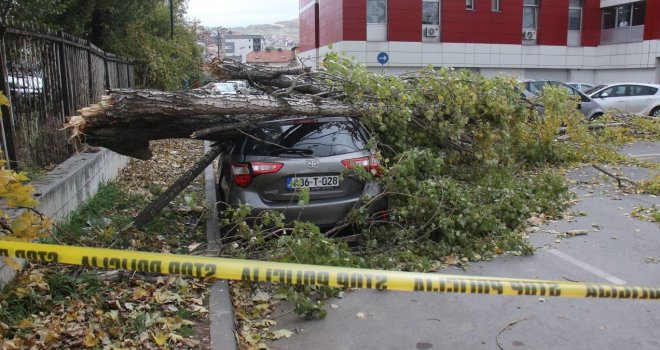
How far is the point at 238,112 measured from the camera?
560cm

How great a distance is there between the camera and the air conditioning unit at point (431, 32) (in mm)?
33281

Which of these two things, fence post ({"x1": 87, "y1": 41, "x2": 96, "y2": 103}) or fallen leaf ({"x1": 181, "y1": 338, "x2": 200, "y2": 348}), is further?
fence post ({"x1": 87, "y1": 41, "x2": 96, "y2": 103})

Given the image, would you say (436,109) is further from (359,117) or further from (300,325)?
(300,325)

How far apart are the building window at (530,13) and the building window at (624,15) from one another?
4.76 metres

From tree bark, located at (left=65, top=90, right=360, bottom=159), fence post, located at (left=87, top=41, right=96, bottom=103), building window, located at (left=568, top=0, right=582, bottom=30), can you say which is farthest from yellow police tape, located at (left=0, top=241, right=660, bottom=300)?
building window, located at (left=568, top=0, right=582, bottom=30)

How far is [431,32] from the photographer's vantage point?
3334cm

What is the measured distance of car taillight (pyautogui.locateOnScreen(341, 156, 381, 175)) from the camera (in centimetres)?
553

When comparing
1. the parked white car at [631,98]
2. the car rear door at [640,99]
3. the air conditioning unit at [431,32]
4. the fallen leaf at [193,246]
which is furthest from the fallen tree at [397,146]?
the air conditioning unit at [431,32]

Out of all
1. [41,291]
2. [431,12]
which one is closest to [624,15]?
[431,12]

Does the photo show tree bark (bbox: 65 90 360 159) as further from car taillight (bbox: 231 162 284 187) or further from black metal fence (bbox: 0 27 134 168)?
black metal fence (bbox: 0 27 134 168)

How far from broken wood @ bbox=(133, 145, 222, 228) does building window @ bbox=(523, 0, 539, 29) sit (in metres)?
33.0

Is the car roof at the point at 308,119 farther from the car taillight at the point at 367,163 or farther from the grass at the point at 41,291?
the grass at the point at 41,291

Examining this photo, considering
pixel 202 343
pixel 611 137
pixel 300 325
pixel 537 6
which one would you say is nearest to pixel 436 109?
pixel 300 325

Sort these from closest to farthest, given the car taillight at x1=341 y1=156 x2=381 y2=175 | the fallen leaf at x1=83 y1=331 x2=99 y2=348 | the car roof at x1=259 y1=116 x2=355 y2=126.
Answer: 1. the fallen leaf at x1=83 y1=331 x2=99 y2=348
2. the car taillight at x1=341 y1=156 x2=381 y2=175
3. the car roof at x1=259 y1=116 x2=355 y2=126
